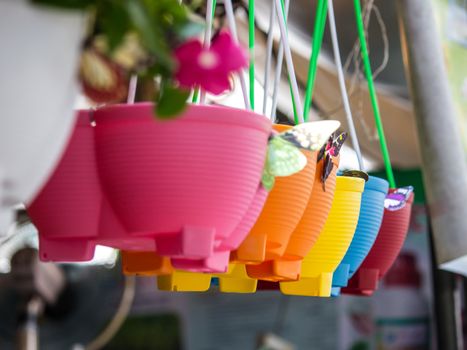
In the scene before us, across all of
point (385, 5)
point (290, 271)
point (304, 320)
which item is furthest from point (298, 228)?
Answer: point (304, 320)

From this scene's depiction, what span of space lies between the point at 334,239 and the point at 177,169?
0.37 metres

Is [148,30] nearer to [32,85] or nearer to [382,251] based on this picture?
[32,85]

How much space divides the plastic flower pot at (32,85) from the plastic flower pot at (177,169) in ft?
0.54

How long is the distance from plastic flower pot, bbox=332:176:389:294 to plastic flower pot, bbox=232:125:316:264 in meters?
0.22

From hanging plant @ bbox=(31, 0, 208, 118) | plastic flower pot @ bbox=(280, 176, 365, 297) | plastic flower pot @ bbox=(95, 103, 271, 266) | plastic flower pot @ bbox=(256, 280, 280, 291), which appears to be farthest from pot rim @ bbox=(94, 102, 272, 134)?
plastic flower pot @ bbox=(256, 280, 280, 291)

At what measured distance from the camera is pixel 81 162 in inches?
31.9

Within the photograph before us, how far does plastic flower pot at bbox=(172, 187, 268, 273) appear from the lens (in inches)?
32.4

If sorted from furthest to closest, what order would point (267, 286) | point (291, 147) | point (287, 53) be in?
1. point (267, 286)
2. point (287, 53)
3. point (291, 147)

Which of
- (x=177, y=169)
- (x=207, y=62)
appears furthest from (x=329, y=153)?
(x=207, y=62)

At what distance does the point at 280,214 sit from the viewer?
0.96 meters

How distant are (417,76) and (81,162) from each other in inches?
39.2

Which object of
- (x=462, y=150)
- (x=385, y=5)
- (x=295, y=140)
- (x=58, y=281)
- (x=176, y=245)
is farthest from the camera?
(x=58, y=281)

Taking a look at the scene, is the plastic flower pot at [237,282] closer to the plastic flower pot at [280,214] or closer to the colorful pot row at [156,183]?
the plastic flower pot at [280,214]

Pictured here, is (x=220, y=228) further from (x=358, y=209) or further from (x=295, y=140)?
(x=358, y=209)
